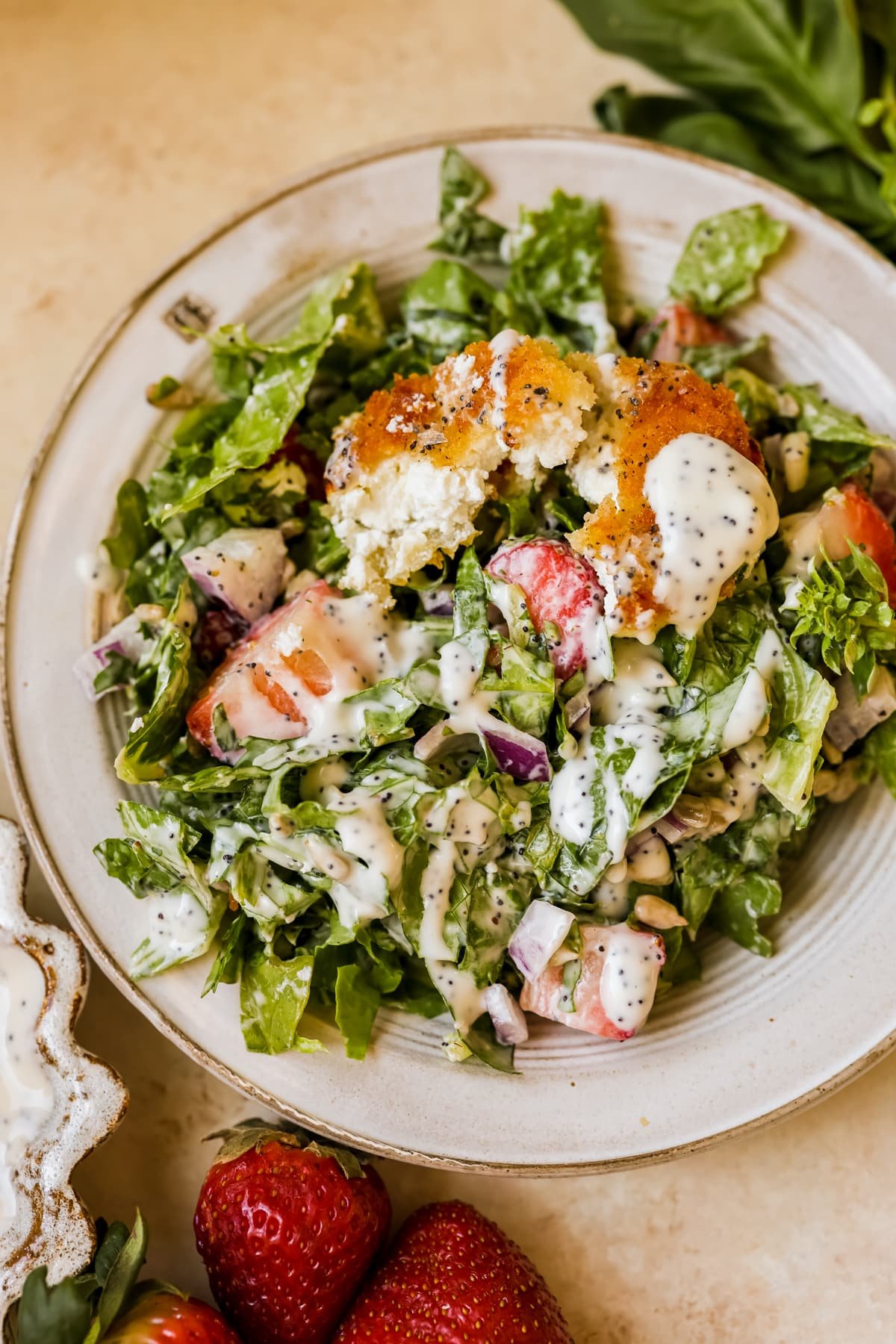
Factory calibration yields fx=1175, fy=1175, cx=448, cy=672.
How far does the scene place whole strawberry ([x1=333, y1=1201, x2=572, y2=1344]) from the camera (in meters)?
2.22

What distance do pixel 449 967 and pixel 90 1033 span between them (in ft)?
3.01

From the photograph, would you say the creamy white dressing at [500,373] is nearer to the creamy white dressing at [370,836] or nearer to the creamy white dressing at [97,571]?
the creamy white dressing at [370,836]

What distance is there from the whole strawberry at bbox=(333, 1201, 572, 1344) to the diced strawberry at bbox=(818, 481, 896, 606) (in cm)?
152

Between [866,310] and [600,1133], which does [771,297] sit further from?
[600,1133]

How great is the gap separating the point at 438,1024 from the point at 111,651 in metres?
1.01

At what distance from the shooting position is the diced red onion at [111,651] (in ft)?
7.89

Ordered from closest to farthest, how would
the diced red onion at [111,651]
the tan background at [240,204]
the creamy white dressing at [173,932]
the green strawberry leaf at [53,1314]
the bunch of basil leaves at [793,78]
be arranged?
1. the green strawberry leaf at [53,1314]
2. the creamy white dressing at [173,932]
3. the diced red onion at [111,651]
4. the tan background at [240,204]
5. the bunch of basil leaves at [793,78]

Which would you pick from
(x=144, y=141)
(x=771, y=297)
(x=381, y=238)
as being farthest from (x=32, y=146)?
(x=771, y=297)

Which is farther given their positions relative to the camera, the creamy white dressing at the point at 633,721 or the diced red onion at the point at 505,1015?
the diced red onion at the point at 505,1015

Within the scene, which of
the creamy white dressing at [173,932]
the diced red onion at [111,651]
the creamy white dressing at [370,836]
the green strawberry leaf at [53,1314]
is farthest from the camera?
the diced red onion at [111,651]

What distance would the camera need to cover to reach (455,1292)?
89.0 inches

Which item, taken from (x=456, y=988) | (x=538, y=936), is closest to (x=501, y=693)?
(x=538, y=936)

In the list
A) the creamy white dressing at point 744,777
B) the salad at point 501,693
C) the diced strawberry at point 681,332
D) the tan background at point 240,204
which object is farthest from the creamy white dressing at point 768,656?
the tan background at point 240,204

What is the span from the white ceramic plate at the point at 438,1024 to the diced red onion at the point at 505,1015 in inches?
2.3
